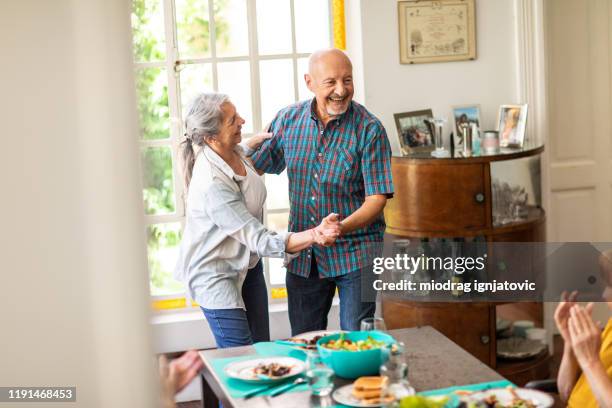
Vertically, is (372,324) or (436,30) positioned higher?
(436,30)

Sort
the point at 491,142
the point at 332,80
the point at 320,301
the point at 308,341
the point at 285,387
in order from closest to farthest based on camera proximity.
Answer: the point at 285,387
the point at 308,341
the point at 332,80
the point at 320,301
the point at 491,142

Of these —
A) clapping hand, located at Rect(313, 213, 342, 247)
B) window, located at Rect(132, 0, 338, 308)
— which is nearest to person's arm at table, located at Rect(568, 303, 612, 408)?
clapping hand, located at Rect(313, 213, 342, 247)

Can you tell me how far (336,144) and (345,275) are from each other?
19.7 inches

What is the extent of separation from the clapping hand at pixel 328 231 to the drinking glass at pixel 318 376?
81 centimetres

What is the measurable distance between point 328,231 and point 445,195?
1183 mm

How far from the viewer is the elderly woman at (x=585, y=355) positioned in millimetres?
2188

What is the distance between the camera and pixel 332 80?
311 cm

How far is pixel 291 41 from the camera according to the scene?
4.45 meters

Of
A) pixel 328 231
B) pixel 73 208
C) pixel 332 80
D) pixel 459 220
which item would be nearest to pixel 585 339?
pixel 328 231

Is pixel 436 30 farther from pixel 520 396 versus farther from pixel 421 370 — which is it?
pixel 520 396

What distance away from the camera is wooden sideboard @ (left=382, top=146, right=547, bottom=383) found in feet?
12.9

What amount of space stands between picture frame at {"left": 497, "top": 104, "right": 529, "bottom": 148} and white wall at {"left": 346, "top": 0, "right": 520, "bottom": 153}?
10 cm

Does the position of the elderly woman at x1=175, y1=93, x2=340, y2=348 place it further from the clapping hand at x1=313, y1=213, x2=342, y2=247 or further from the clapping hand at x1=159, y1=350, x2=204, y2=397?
the clapping hand at x1=159, y1=350, x2=204, y2=397

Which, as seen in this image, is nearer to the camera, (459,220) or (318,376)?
(318,376)
